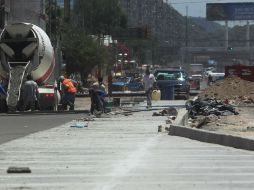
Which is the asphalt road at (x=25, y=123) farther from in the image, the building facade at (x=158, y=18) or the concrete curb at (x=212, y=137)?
the building facade at (x=158, y=18)

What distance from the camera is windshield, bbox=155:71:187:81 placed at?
45378mm

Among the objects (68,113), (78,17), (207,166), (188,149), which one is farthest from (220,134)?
(78,17)

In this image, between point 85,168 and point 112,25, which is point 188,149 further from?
point 112,25

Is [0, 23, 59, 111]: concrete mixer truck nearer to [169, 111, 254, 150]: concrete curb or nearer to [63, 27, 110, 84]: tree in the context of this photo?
[169, 111, 254, 150]: concrete curb

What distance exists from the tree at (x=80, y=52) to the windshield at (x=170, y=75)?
32.5 metres

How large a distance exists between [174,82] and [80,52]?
36.5 meters

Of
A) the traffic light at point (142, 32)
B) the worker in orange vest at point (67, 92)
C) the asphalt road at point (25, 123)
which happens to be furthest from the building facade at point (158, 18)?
the asphalt road at point (25, 123)

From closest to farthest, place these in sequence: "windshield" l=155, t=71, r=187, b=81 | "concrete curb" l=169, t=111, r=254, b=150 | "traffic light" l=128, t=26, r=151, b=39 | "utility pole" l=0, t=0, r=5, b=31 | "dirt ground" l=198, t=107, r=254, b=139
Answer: "concrete curb" l=169, t=111, r=254, b=150 → "dirt ground" l=198, t=107, r=254, b=139 → "windshield" l=155, t=71, r=187, b=81 → "utility pole" l=0, t=0, r=5, b=31 → "traffic light" l=128, t=26, r=151, b=39

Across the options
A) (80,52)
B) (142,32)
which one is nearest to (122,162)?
(142,32)

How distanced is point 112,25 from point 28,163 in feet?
330

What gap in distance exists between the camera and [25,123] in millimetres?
24344

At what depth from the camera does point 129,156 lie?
13859 millimetres

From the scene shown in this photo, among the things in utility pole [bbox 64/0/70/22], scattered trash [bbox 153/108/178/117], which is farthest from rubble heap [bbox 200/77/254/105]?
utility pole [bbox 64/0/70/22]

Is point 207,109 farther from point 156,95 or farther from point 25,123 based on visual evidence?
point 156,95
